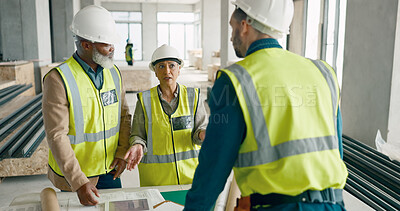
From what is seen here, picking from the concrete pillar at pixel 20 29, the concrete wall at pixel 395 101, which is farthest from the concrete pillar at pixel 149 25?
the concrete wall at pixel 395 101

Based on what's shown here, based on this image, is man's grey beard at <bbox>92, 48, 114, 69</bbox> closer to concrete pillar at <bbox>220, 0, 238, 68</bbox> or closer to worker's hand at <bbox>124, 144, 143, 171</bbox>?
worker's hand at <bbox>124, 144, 143, 171</bbox>

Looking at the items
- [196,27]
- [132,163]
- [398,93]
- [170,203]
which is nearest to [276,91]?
[170,203]

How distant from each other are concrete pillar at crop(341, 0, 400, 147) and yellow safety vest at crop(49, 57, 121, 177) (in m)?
3.04

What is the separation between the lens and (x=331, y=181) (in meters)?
1.33

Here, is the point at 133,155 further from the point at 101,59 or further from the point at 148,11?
the point at 148,11

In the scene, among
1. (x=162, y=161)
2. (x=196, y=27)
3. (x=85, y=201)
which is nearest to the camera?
(x=85, y=201)

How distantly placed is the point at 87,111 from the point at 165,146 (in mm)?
675

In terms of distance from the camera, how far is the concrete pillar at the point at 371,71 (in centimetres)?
386

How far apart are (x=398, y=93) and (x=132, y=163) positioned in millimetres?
3084

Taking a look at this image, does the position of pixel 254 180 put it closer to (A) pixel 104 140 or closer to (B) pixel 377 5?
(A) pixel 104 140

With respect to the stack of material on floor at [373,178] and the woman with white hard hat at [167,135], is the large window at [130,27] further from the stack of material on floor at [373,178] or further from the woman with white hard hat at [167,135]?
the woman with white hard hat at [167,135]

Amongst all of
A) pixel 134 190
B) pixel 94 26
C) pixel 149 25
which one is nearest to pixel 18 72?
pixel 94 26

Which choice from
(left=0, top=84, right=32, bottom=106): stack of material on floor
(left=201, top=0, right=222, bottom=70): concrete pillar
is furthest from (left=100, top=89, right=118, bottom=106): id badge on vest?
(left=201, top=0, right=222, bottom=70): concrete pillar

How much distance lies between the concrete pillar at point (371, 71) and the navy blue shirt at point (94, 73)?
3123mm
